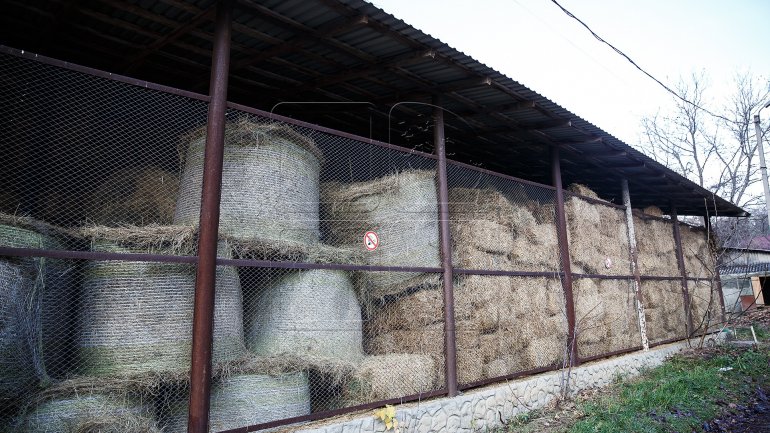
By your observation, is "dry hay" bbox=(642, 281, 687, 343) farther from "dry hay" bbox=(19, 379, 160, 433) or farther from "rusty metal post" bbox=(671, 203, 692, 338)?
"dry hay" bbox=(19, 379, 160, 433)

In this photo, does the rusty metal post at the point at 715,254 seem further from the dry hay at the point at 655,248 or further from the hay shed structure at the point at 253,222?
the hay shed structure at the point at 253,222

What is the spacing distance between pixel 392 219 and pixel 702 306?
1198 centimetres

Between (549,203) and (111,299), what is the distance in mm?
7137

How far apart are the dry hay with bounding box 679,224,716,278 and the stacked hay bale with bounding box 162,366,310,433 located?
12.7 m

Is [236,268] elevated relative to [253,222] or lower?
lower

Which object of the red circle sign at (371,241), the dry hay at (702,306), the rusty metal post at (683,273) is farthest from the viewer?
the dry hay at (702,306)

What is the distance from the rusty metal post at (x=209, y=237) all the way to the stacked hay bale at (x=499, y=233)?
355 centimetres

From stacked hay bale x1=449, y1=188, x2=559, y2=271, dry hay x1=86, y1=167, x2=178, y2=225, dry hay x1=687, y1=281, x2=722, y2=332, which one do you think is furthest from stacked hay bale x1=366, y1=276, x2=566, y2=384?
dry hay x1=687, y1=281, x2=722, y2=332

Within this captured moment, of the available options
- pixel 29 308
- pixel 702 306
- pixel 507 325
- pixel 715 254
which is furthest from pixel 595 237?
pixel 29 308

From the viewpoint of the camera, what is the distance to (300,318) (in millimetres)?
5223

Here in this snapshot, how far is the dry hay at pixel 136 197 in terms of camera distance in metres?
5.65

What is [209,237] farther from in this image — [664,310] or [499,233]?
[664,310]

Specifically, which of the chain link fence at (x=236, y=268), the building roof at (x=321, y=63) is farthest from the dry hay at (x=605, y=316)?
the building roof at (x=321, y=63)

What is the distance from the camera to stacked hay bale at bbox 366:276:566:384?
633 centimetres
